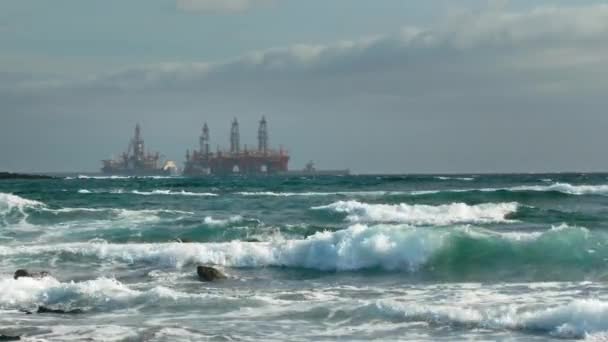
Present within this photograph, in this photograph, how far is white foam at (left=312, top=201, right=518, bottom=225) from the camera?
2998 cm

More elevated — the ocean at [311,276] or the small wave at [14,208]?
the small wave at [14,208]

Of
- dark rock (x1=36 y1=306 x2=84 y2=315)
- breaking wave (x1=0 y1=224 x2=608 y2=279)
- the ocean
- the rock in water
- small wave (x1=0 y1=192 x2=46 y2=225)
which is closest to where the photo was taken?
the ocean

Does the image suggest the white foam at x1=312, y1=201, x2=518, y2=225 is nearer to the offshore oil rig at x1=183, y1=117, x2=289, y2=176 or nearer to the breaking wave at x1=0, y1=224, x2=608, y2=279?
the breaking wave at x1=0, y1=224, x2=608, y2=279

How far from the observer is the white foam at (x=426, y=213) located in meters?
30.0

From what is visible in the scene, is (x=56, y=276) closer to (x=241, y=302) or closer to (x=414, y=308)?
(x=241, y=302)

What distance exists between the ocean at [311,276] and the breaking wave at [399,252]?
4cm

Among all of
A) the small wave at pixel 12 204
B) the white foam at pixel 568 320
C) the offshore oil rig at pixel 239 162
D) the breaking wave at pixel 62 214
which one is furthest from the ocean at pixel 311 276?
the offshore oil rig at pixel 239 162

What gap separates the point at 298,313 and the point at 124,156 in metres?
170

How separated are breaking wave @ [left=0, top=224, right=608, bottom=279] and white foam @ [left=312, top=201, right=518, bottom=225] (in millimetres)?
9381

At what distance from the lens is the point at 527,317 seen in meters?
11.3

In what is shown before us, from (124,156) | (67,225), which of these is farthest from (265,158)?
(67,225)

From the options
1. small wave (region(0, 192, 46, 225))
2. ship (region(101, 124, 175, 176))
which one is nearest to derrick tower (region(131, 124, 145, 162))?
ship (region(101, 124, 175, 176))

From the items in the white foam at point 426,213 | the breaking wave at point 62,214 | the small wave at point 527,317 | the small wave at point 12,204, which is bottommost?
the small wave at point 527,317

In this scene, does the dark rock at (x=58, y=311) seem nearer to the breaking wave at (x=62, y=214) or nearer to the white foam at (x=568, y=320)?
the white foam at (x=568, y=320)
